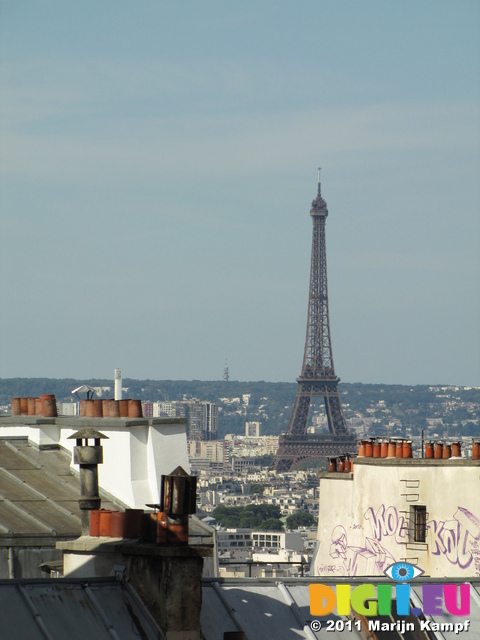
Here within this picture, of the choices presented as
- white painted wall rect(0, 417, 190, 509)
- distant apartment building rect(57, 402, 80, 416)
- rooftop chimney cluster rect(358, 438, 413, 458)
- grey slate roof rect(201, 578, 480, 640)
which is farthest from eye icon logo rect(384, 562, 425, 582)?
distant apartment building rect(57, 402, 80, 416)

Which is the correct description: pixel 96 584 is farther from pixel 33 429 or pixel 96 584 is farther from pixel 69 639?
pixel 33 429

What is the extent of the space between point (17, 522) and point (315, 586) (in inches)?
184

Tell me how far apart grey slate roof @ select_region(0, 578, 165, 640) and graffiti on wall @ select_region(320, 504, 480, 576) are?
312 inches

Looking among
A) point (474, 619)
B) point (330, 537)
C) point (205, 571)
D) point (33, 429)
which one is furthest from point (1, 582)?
point (330, 537)

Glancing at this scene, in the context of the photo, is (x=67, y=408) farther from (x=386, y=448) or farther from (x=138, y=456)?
(x=386, y=448)

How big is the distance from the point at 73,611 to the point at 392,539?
8745 mm

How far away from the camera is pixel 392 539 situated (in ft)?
71.7

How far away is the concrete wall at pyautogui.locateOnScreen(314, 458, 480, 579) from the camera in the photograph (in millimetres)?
21188

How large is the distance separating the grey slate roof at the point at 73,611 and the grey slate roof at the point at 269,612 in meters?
0.95

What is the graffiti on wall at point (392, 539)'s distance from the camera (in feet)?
69.3

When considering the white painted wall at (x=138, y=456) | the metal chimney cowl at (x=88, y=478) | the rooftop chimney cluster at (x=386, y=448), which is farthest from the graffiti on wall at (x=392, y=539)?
the metal chimney cowl at (x=88, y=478)

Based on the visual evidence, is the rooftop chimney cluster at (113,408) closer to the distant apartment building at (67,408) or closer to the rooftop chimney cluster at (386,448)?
the rooftop chimney cluster at (386,448)

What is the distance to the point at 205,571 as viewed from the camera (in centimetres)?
2033

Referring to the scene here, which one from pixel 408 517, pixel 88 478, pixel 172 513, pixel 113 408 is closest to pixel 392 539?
pixel 408 517
